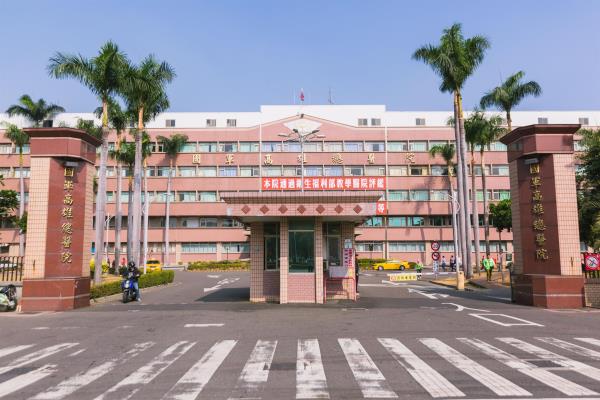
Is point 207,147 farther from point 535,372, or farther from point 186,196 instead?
point 535,372

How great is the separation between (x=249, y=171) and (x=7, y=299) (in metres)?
46.3

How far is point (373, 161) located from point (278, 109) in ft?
57.6

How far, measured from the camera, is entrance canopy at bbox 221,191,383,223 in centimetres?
1761

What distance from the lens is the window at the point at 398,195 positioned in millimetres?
61812

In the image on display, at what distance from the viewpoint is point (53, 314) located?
16344 mm

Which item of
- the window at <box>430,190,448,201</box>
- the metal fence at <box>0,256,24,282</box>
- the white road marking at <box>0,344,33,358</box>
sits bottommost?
the white road marking at <box>0,344,33,358</box>

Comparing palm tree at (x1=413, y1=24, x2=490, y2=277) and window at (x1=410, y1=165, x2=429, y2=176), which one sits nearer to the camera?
palm tree at (x1=413, y1=24, x2=490, y2=277)

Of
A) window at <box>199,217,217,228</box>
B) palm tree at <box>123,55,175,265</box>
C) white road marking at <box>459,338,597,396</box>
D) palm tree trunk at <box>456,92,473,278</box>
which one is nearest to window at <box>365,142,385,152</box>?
window at <box>199,217,217,228</box>

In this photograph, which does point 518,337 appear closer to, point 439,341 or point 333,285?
point 439,341

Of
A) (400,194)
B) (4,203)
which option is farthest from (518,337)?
(400,194)

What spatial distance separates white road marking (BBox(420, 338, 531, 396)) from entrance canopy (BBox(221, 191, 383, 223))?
844cm

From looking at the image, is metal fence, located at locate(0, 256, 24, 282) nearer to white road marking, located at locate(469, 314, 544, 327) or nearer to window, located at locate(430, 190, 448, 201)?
white road marking, located at locate(469, 314, 544, 327)

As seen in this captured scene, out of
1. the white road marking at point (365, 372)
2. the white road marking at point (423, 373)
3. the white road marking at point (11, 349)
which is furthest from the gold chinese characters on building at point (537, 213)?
the white road marking at point (11, 349)

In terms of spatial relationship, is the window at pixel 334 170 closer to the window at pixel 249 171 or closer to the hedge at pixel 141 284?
the window at pixel 249 171
